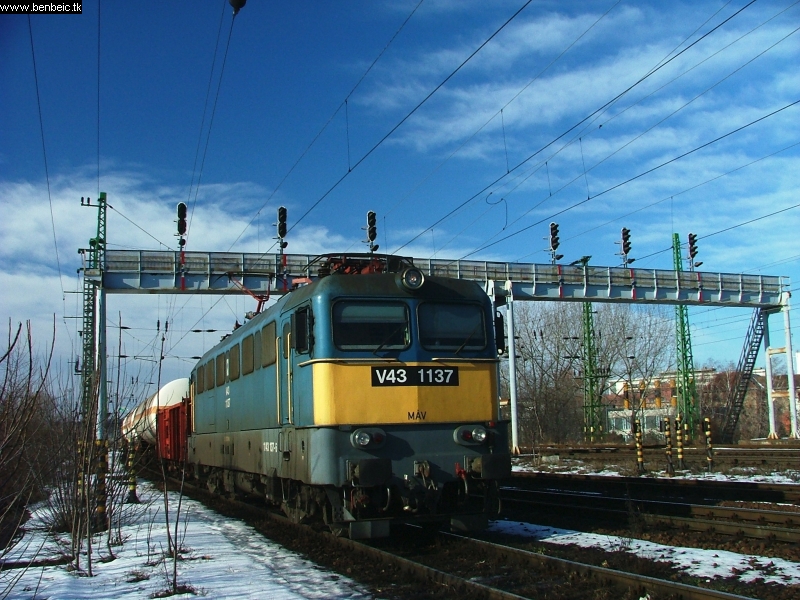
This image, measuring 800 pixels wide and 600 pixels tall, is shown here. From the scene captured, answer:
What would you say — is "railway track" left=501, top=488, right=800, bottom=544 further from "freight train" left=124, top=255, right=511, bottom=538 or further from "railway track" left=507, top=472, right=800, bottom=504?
"freight train" left=124, top=255, right=511, bottom=538

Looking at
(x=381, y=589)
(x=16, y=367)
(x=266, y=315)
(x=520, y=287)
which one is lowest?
(x=381, y=589)

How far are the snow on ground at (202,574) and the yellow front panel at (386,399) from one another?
1795mm

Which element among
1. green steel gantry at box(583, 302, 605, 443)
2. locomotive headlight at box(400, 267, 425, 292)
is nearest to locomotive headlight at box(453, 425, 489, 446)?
locomotive headlight at box(400, 267, 425, 292)

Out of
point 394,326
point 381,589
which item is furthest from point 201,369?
point 381,589

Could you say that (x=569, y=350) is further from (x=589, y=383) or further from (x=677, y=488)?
(x=677, y=488)

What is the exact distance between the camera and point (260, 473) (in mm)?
11820

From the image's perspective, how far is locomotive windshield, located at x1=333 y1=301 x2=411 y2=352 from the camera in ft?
31.4

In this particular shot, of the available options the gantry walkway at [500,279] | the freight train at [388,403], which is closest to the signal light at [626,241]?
the gantry walkway at [500,279]

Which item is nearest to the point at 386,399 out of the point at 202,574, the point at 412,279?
the point at 412,279

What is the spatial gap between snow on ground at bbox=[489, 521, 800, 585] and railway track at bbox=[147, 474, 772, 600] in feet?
2.81

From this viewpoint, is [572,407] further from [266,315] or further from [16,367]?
[16,367]

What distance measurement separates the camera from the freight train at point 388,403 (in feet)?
30.0

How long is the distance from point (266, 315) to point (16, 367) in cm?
457

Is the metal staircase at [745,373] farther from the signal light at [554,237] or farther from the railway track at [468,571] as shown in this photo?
the railway track at [468,571]
